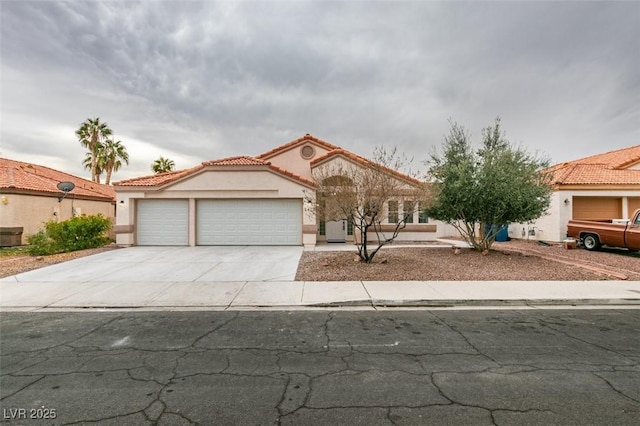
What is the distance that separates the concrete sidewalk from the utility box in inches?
453

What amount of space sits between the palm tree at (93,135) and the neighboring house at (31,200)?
45.7 feet

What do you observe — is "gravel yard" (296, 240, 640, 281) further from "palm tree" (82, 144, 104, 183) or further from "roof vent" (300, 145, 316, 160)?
"palm tree" (82, 144, 104, 183)

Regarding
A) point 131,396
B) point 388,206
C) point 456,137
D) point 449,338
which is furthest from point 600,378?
point 456,137

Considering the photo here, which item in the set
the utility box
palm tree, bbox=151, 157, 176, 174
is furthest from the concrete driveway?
palm tree, bbox=151, 157, 176, 174

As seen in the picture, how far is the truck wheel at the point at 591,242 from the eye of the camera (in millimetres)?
15281

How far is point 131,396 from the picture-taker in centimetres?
366

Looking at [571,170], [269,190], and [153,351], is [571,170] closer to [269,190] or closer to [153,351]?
[269,190]

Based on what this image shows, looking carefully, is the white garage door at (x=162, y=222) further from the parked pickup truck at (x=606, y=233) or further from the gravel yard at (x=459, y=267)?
the parked pickup truck at (x=606, y=233)

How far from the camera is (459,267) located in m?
11.1

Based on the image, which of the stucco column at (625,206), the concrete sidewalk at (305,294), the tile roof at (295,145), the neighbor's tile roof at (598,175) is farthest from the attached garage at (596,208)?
the tile roof at (295,145)

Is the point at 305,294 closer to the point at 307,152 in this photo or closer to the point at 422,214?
the point at 422,214

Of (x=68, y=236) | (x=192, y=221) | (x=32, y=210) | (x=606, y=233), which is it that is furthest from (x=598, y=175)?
(x=32, y=210)

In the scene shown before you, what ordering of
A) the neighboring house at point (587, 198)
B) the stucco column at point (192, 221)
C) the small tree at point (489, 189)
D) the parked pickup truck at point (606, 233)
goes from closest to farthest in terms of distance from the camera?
the small tree at point (489, 189) → the parked pickup truck at point (606, 233) → the stucco column at point (192, 221) → the neighboring house at point (587, 198)

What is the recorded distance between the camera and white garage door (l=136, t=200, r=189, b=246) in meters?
17.5
